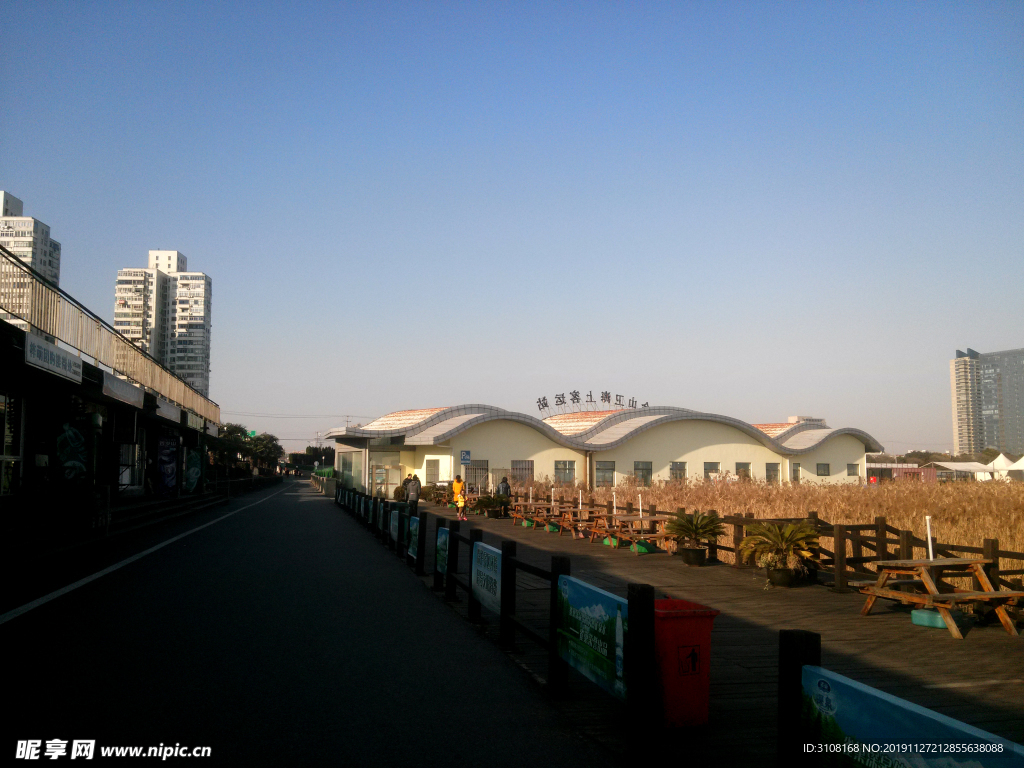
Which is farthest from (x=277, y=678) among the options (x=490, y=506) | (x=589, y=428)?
(x=589, y=428)

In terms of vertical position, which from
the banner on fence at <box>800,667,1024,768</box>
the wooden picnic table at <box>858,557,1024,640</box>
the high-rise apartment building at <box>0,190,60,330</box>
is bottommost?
the wooden picnic table at <box>858,557,1024,640</box>

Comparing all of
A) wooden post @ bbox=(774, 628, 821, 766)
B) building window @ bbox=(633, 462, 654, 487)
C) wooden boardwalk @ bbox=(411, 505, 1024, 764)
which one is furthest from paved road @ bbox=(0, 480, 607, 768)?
building window @ bbox=(633, 462, 654, 487)

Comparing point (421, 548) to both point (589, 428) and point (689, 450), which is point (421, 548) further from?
point (689, 450)

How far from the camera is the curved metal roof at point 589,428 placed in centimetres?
4550

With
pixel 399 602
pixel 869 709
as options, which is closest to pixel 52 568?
pixel 399 602

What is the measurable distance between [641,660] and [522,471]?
43020 millimetres

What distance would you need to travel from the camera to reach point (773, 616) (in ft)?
34.3

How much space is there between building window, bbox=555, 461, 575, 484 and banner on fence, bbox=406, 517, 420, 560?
34.1m

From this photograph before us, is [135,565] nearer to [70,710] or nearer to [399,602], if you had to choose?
[399,602]

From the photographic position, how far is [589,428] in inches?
2009

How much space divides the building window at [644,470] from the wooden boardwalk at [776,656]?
37120mm

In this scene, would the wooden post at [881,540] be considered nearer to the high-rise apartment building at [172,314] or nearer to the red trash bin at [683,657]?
the red trash bin at [683,657]

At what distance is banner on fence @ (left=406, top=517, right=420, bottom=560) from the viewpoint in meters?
14.3

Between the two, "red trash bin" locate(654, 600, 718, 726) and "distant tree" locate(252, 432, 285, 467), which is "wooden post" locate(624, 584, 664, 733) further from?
"distant tree" locate(252, 432, 285, 467)
